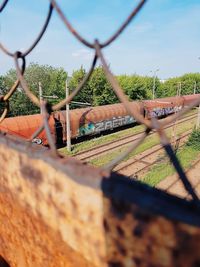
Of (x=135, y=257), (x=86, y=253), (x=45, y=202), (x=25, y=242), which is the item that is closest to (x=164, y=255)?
(x=135, y=257)

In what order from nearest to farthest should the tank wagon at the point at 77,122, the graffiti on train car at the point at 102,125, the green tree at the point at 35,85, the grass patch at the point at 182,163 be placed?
the grass patch at the point at 182,163, the tank wagon at the point at 77,122, the graffiti on train car at the point at 102,125, the green tree at the point at 35,85

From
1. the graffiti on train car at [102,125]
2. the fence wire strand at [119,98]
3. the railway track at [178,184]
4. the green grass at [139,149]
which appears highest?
the fence wire strand at [119,98]

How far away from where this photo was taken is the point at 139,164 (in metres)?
16.4

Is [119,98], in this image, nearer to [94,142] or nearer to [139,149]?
[139,149]

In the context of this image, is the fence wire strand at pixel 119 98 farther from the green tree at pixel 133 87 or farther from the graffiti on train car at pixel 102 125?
the green tree at pixel 133 87

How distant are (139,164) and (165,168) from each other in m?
1.65

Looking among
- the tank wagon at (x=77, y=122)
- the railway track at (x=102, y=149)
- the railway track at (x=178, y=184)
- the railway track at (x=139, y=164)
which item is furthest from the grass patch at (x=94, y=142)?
the railway track at (x=178, y=184)

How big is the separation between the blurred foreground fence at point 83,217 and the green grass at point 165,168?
12682 mm

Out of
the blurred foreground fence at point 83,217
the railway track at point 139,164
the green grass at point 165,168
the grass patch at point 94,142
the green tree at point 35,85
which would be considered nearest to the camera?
the blurred foreground fence at point 83,217

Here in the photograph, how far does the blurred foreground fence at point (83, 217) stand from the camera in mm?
672

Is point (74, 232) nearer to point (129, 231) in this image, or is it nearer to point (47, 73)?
point (129, 231)

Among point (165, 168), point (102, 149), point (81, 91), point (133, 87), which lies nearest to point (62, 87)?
point (81, 91)

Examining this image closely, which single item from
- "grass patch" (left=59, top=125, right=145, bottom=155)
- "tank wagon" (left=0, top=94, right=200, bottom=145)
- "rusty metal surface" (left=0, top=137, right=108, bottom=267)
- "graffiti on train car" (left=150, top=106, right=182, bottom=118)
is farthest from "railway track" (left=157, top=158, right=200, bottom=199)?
"graffiti on train car" (left=150, top=106, right=182, bottom=118)

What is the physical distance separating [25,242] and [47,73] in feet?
147
